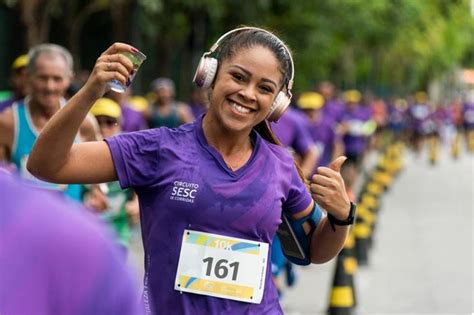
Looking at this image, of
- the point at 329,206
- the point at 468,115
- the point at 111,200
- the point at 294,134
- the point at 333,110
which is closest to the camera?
the point at 329,206

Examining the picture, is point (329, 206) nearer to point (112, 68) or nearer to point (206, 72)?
point (206, 72)

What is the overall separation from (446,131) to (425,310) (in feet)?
108

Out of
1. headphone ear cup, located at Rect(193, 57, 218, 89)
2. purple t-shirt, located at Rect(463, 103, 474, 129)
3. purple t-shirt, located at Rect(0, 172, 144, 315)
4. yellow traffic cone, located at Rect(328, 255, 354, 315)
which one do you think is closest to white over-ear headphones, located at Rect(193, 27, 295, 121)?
headphone ear cup, located at Rect(193, 57, 218, 89)

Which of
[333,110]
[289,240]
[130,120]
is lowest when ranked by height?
[289,240]

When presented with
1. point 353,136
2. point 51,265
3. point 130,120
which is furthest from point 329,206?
point 353,136

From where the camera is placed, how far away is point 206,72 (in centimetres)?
341

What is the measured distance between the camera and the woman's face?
337 cm

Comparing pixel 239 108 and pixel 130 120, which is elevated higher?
pixel 130 120

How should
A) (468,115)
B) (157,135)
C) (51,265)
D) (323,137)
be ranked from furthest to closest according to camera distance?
(468,115) → (323,137) → (157,135) → (51,265)

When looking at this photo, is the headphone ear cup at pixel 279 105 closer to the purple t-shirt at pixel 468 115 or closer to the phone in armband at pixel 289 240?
the phone in armband at pixel 289 240

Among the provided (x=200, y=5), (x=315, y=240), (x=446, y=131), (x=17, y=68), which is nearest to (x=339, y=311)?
(x=17, y=68)

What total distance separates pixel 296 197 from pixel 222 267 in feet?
1.08

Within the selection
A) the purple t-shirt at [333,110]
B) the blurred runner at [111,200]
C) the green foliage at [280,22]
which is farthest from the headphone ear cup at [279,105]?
the purple t-shirt at [333,110]

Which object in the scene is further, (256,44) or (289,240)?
(289,240)
